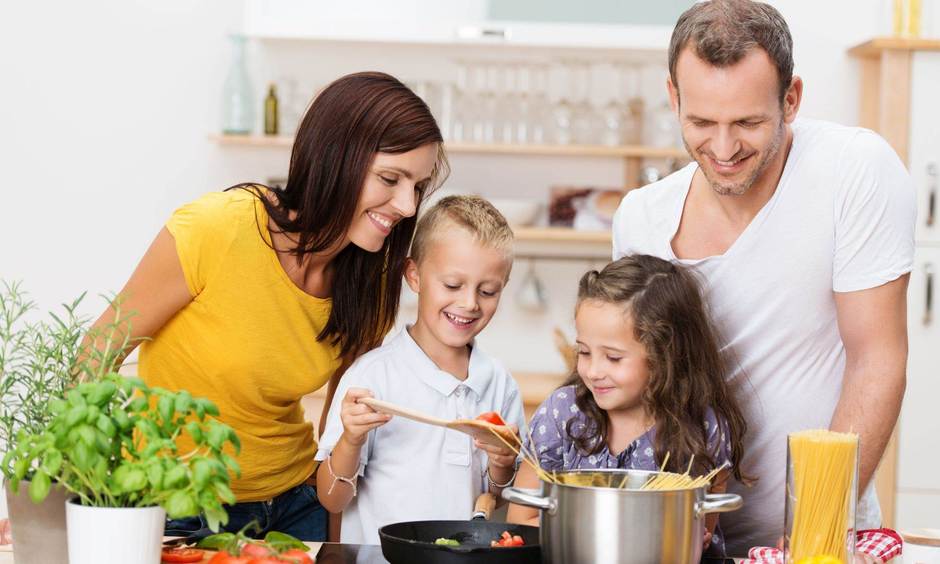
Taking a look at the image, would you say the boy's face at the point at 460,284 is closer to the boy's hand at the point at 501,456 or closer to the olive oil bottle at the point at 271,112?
the boy's hand at the point at 501,456

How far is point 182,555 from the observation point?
145 cm

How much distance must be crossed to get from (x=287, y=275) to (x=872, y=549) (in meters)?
1.06

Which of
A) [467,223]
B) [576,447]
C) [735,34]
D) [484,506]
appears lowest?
[484,506]

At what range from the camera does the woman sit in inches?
76.2

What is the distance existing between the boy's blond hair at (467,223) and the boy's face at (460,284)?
13 mm

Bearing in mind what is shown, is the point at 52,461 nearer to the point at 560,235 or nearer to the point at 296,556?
the point at 296,556

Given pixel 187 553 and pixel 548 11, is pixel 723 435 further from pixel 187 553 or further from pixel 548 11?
pixel 548 11

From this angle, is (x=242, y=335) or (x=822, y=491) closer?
(x=822, y=491)

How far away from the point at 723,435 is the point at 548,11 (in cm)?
254

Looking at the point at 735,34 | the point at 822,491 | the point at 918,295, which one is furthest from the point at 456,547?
the point at 918,295

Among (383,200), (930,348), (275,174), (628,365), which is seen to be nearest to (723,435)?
(628,365)

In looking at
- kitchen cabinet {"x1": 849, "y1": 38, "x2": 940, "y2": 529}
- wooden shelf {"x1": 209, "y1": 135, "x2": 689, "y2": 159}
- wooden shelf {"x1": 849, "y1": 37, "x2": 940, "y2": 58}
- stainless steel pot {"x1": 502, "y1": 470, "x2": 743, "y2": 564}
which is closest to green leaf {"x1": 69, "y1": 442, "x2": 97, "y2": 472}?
stainless steel pot {"x1": 502, "y1": 470, "x2": 743, "y2": 564}

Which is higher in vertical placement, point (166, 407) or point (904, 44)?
point (904, 44)

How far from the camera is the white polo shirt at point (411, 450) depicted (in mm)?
1988
